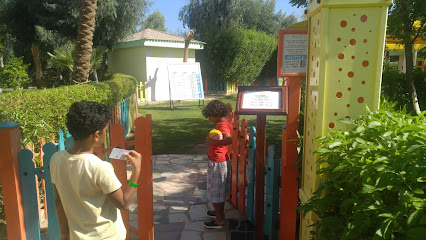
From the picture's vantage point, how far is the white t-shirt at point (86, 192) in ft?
6.12

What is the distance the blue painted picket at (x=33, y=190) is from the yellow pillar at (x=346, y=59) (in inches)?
78.7

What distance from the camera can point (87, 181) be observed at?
187 cm

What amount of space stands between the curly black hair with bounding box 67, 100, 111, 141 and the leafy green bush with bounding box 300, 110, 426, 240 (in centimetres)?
130

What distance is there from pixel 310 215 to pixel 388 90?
23.7 ft

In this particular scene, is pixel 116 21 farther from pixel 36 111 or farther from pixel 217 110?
pixel 217 110

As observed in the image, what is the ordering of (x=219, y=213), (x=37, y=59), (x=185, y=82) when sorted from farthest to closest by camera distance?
(x=37, y=59), (x=185, y=82), (x=219, y=213)

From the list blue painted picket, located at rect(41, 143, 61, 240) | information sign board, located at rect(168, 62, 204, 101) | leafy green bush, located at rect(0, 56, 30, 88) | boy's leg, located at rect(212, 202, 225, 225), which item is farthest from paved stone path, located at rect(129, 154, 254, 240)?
leafy green bush, located at rect(0, 56, 30, 88)

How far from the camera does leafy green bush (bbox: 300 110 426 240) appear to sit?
51.0 inches

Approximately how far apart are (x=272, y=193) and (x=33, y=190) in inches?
85.0

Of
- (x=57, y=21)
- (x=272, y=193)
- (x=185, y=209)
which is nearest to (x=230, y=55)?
(x=57, y=21)

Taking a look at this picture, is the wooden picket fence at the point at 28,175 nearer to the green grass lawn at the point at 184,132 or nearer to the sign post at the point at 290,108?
the sign post at the point at 290,108

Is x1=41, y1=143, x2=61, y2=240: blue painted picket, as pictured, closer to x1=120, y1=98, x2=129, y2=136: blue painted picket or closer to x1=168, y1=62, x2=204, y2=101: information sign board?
x1=120, y1=98, x2=129, y2=136: blue painted picket

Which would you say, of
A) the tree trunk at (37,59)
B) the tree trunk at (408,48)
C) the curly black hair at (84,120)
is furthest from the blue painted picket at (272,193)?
the tree trunk at (37,59)

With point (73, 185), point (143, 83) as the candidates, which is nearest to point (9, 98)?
point (73, 185)
